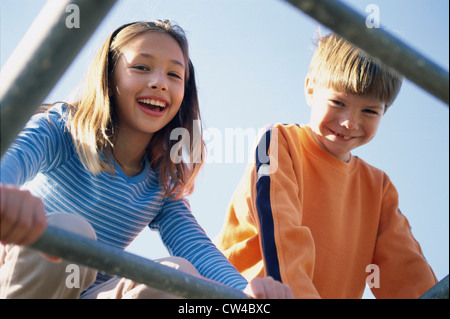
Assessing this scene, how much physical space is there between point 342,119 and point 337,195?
0.56 feet

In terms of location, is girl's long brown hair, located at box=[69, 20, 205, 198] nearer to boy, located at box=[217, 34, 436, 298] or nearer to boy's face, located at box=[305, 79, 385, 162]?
boy, located at box=[217, 34, 436, 298]

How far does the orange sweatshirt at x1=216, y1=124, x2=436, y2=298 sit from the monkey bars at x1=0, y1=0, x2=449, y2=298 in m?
0.72

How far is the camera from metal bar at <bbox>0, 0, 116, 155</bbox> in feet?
1.28

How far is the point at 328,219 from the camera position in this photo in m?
1.37

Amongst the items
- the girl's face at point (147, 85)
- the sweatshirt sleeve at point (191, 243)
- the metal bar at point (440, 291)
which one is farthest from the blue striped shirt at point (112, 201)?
the metal bar at point (440, 291)

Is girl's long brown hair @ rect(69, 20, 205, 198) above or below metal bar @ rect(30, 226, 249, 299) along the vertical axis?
above

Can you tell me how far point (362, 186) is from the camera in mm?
1475

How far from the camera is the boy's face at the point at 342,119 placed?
1420mm

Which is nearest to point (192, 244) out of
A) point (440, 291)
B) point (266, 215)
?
point (266, 215)

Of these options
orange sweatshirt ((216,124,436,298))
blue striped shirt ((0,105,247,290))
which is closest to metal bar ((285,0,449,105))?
blue striped shirt ((0,105,247,290))

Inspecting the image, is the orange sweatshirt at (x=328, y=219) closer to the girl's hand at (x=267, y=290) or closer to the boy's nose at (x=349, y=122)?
the boy's nose at (x=349, y=122)

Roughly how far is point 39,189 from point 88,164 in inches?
4.0
